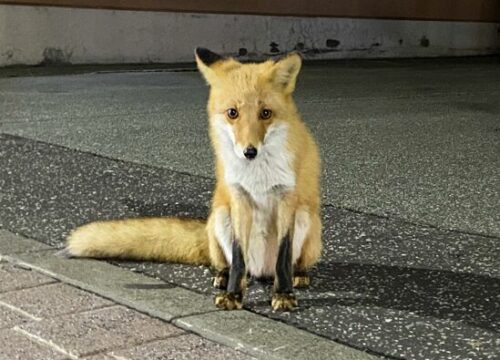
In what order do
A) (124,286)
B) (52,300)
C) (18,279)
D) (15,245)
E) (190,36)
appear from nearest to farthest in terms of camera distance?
(52,300)
(124,286)
(18,279)
(15,245)
(190,36)

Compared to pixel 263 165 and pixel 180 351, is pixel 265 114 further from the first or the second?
pixel 180 351

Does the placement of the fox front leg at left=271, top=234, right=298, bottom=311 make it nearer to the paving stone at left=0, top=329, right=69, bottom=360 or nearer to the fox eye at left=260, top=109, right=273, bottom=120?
the fox eye at left=260, top=109, right=273, bottom=120

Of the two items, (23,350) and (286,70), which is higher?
(286,70)

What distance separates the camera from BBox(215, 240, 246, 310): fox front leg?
341 cm

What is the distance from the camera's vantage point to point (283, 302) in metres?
3.40

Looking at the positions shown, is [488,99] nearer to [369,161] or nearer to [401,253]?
[369,161]

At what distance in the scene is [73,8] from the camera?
16.0m

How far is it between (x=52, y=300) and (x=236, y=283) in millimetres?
767

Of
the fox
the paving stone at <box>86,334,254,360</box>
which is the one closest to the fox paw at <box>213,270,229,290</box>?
the fox

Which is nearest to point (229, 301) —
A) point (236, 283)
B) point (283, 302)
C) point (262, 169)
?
point (236, 283)

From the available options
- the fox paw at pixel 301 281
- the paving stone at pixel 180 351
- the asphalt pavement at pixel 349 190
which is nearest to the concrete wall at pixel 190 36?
the asphalt pavement at pixel 349 190

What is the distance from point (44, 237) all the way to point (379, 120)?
5.90 m

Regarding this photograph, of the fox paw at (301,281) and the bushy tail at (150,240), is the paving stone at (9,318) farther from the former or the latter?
the fox paw at (301,281)

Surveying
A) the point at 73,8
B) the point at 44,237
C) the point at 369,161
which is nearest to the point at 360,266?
the point at 44,237
